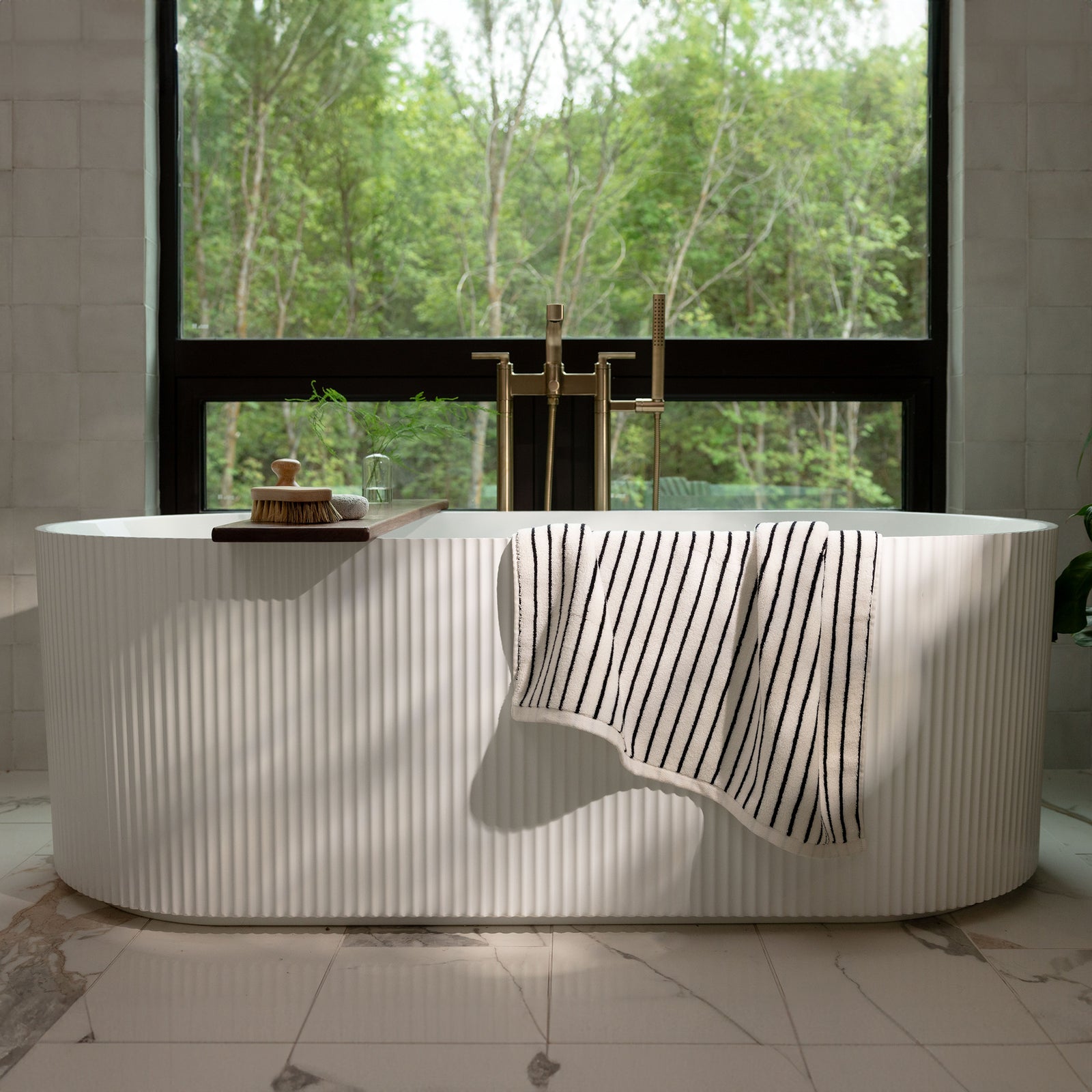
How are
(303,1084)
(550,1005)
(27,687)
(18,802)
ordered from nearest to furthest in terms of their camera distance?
(303,1084), (550,1005), (18,802), (27,687)

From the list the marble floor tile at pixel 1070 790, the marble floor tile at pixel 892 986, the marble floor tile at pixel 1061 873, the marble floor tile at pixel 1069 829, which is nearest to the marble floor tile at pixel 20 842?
the marble floor tile at pixel 892 986

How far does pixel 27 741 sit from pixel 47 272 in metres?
1.18

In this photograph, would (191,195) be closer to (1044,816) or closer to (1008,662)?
(1008,662)

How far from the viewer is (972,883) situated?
172 cm

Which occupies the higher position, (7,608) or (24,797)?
(7,608)

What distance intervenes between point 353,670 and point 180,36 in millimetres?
2005

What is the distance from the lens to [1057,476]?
8.92ft

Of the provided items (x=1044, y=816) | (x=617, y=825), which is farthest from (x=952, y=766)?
(x=1044, y=816)

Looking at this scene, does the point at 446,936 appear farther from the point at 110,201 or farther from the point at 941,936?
the point at 110,201

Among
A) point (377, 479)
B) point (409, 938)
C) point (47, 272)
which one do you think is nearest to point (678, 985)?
point (409, 938)

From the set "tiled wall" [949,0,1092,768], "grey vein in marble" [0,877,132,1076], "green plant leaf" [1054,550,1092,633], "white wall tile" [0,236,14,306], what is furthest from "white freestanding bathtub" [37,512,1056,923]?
"white wall tile" [0,236,14,306]

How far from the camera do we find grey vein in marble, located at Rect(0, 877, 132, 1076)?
1.39m

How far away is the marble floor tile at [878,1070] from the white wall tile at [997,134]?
2143 mm

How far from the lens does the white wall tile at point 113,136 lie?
264cm
